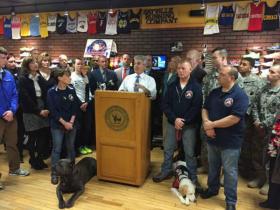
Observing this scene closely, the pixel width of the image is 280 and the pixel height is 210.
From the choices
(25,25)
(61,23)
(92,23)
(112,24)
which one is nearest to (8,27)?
(25,25)

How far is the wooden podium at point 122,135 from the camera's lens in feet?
11.4

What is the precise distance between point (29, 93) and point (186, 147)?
6.89ft

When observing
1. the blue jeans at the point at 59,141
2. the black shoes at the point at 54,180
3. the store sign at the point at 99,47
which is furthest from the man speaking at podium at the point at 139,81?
the store sign at the point at 99,47

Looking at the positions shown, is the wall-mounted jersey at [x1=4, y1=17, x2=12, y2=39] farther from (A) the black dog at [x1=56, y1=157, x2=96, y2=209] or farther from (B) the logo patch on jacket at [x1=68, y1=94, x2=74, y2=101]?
(A) the black dog at [x1=56, y1=157, x2=96, y2=209]

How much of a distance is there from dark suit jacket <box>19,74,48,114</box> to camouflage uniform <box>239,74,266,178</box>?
2550 millimetres

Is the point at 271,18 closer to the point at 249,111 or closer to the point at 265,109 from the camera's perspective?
the point at 249,111

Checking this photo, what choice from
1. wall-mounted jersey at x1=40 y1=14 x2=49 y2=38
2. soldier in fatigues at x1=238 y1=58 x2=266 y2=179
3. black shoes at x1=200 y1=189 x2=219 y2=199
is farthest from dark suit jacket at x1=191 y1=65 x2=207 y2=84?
wall-mounted jersey at x1=40 y1=14 x2=49 y2=38

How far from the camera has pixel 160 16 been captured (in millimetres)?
7219

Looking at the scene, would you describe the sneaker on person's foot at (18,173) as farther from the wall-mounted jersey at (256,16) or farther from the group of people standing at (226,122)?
the wall-mounted jersey at (256,16)

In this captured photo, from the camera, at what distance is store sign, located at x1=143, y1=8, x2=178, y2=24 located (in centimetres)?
712

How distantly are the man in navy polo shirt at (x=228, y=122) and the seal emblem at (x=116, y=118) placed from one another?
0.91m

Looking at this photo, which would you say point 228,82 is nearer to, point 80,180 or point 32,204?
point 80,180

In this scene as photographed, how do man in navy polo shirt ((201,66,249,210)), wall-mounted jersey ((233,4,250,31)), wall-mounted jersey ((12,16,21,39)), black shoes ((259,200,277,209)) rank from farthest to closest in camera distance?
wall-mounted jersey ((12,16,21,39)) < wall-mounted jersey ((233,4,250,31)) < black shoes ((259,200,277,209)) < man in navy polo shirt ((201,66,249,210))

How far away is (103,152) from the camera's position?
12.2 feet
